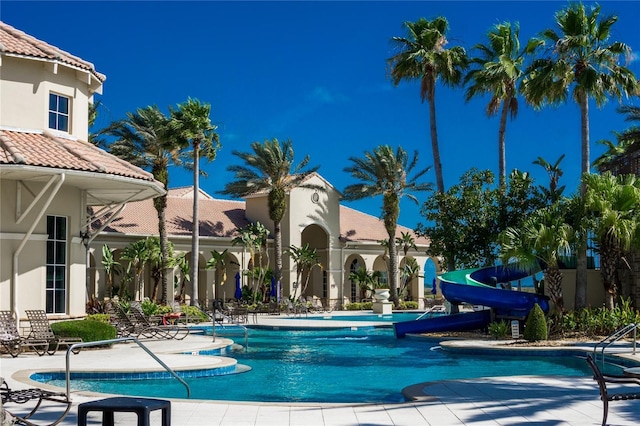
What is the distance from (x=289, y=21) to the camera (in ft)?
108

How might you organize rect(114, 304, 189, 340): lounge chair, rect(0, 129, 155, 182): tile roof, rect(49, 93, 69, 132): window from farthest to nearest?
rect(114, 304, 189, 340): lounge chair, rect(49, 93, 69, 132): window, rect(0, 129, 155, 182): tile roof

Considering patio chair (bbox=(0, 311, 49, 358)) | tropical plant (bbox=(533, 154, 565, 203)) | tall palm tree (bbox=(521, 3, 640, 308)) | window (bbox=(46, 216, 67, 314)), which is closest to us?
patio chair (bbox=(0, 311, 49, 358))

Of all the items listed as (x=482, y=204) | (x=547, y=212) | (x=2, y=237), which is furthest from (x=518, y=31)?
(x=2, y=237)

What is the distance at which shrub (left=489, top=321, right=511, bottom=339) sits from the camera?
21.9 m

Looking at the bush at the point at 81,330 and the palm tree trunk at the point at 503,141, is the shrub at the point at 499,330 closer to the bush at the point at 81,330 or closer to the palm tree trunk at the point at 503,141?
the palm tree trunk at the point at 503,141

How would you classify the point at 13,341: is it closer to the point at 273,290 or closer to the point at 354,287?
the point at 273,290

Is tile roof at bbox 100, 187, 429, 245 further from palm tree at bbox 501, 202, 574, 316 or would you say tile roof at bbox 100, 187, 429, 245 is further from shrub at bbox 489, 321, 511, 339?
palm tree at bbox 501, 202, 574, 316

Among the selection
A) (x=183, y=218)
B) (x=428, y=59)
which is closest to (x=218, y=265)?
(x=183, y=218)

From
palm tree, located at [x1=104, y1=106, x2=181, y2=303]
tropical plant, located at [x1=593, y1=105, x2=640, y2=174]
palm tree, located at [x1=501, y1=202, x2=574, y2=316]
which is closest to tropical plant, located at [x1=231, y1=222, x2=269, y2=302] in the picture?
palm tree, located at [x1=104, y1=106, x2=181, y2=303]

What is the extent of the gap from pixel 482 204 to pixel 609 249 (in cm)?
759

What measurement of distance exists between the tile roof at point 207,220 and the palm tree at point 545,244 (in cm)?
2459

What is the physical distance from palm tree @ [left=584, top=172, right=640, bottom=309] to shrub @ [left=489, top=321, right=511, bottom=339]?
2.93 m

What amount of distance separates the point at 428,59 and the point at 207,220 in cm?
1824

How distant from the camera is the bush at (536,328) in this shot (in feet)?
65.4
